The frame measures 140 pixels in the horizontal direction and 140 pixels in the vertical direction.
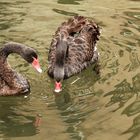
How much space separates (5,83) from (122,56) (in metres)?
1.60

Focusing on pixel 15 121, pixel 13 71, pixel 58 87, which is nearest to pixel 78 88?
pixel 58 87

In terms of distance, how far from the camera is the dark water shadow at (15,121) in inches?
213

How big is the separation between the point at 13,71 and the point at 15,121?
110 centimetres

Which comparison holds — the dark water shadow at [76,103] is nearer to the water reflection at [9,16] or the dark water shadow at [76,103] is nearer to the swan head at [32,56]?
the swan head at [32,56]

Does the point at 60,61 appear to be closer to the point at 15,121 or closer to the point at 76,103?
the point at 76,103

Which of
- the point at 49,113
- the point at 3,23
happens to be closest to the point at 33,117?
the point at 49,113

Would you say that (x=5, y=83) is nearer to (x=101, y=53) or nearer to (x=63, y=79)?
(x=63, y=79)

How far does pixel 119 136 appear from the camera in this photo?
17.3 feet

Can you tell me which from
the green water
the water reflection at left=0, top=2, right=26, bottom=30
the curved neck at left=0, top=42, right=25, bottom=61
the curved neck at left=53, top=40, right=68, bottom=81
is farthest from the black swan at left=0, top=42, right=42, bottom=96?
the water reflection at left=0, top=2, right=26, bottom=30

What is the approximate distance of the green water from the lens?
544 centimetres

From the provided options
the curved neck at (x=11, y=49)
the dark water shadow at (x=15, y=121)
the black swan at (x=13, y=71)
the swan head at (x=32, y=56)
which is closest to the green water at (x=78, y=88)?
the dark water shadow at (x=15, y=121)

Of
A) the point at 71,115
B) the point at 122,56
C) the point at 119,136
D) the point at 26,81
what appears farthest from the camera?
the point at 122,56

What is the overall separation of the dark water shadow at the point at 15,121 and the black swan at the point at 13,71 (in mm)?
242

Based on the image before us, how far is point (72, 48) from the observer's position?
7508 mm
